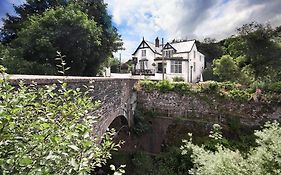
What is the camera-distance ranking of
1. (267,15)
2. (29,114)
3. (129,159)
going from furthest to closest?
(267,15) < (129,159) < (29,114)

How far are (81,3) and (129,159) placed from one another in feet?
39.1

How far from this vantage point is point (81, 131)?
6.03 feet

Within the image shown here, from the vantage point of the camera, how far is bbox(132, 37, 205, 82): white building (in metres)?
27.2

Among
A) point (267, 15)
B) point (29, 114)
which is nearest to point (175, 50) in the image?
point (267, 15)

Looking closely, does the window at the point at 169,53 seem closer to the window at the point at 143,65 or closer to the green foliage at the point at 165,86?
the window at the point at 143,65

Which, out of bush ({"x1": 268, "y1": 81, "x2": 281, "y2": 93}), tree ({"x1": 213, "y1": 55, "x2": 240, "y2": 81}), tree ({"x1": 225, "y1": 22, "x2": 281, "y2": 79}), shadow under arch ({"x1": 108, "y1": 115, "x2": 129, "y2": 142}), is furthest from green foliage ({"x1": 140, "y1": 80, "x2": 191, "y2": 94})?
tree ({"x1": 213, "y1": 55, "x2": 240, "y2": 81})

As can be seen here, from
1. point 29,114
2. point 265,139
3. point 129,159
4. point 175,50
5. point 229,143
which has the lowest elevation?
point 129,159

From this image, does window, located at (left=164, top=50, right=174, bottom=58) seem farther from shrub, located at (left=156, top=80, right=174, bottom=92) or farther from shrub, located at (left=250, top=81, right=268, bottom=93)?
shrub, located at (left=250, top=81, right=268, bottom=93)

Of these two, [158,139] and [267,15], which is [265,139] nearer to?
[158,139]

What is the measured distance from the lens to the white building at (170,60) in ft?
89.1

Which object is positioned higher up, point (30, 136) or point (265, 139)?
point (30, 136)

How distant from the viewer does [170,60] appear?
27.6 metres

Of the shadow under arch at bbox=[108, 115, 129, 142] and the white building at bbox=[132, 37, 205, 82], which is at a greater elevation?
the white building at bbox=[132, 37, 205, 82]

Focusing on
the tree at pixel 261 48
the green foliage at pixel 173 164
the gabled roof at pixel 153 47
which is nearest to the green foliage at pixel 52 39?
the green foliage at pixel 173 164
